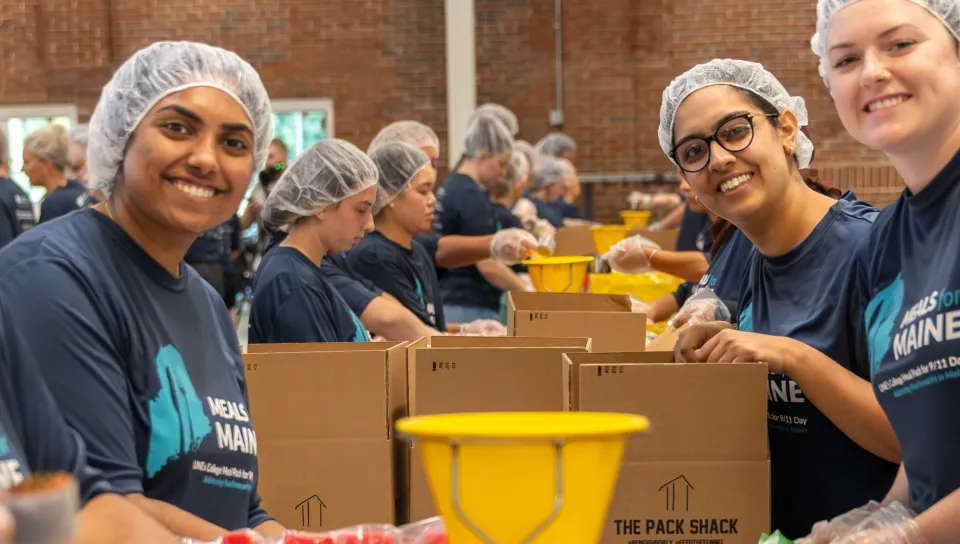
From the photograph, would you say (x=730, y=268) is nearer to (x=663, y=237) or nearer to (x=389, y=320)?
(x=389, y=320)

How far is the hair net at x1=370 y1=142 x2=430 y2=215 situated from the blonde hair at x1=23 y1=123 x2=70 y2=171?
3345 millimetres

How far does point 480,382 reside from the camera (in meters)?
2.32

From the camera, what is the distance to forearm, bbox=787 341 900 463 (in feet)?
5.54

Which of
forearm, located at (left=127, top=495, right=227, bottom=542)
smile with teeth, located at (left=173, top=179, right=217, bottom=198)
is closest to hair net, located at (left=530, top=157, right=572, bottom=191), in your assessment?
smile with teeth, located at (left=173, top=179, right=217, bottom=198)

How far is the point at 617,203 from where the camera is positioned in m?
10.4

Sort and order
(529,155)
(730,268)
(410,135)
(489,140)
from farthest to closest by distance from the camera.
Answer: (529,155) → (489,140) → (410,135) → (730,268)

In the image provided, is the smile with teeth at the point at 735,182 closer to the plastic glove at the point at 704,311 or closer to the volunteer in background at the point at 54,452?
the plastic glove at the point at 704,311

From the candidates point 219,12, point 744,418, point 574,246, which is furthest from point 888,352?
A: point 219,12

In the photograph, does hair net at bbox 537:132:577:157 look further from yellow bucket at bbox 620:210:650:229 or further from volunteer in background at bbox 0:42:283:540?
volunteer in background at bbox 0:42:283:540

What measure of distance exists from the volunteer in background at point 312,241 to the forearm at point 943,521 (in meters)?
1.85

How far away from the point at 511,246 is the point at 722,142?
2682 mm

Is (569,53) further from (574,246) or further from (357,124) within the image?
(574,246)

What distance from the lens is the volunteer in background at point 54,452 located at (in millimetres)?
1199

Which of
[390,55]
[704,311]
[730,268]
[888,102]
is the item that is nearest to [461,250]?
[730,268]
